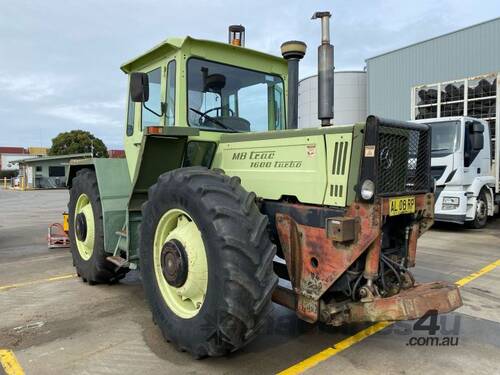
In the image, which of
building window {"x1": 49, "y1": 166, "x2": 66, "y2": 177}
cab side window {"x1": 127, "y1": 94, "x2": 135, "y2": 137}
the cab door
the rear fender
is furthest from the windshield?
building window {"x1": 49, "y1": 166, "x2": 66, "y2": 177}

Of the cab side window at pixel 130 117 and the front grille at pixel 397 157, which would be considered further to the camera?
the cab side window at pixel 130 117

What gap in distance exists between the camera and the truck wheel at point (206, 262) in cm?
293

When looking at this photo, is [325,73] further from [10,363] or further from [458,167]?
[458,167]

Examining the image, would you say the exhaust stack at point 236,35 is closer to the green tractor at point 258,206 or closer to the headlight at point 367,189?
the green tractor at point 258,206

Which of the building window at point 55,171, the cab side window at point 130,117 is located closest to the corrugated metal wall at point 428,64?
the cab side window at point 130,117

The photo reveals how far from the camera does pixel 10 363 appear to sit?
135 inches

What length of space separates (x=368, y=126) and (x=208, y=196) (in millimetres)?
1241

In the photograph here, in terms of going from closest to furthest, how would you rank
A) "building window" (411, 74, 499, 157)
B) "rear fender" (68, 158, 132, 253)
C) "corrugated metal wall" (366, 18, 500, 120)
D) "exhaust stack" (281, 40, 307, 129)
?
"exhaust stack" (281, 40, 307, 129) → "rear fender" (68, 158, 132, 253) → "building window" (411, 74, 499, 157) → "corrugated metal wall" (366, 18, 500, 120)

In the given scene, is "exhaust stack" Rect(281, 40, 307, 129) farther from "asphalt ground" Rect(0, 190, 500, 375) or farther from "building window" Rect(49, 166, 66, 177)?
"building window" Rect(49, 166, 66, 177)

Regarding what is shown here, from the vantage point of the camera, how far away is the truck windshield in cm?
968

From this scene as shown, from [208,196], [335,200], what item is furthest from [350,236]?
[208,196]

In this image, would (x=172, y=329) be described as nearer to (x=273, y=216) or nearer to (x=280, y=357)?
(x=280, y=357)

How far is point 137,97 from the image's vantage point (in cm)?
405

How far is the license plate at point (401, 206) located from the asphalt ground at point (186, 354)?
3.81ft
